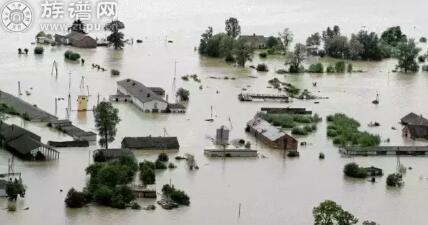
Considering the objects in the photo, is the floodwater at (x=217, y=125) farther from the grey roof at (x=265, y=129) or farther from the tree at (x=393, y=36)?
the tree at (x=393, y=36)

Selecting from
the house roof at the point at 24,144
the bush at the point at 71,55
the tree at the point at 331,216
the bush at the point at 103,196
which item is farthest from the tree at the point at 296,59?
the tree at the point at 331,216

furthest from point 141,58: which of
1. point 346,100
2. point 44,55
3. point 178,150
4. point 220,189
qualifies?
point 220,189

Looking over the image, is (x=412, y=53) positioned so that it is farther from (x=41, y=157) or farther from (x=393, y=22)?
(x=41, y=157)

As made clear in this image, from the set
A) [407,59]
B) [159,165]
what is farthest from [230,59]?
[159,165]

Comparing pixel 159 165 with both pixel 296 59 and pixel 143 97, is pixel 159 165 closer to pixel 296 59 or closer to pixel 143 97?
pixel 143 97

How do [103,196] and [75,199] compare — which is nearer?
[75,199]

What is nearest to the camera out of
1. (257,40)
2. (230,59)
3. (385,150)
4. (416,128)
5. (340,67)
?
(385,150)

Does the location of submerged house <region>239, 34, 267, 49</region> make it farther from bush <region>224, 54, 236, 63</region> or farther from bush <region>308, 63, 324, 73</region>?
bush <region>308, 63, 324, 73</region>
